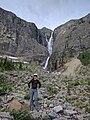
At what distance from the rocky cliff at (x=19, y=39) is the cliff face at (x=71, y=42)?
611cm

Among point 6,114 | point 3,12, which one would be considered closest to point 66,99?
point 6,114

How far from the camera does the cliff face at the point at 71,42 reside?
74.4 m

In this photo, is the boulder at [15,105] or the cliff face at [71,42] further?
the cliff face at [71,42]

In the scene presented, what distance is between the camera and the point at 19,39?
92188 millimetres

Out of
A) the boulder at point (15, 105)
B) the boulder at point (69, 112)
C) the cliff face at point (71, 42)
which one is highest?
the cliff face at point (71, 42)

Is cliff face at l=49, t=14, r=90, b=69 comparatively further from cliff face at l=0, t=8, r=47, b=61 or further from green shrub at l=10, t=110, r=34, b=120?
green shrub at l=10, t=110, r=34, b=120

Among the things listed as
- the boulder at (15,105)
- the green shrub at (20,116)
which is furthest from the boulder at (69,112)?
the green shrub at (20,116)

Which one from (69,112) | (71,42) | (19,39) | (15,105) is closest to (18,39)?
(19,39)

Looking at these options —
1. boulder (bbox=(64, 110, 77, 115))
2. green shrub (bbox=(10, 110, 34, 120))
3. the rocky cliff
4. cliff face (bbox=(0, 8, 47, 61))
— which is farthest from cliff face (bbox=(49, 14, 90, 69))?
green shrub (bbox=(10, 110, 34, 120))

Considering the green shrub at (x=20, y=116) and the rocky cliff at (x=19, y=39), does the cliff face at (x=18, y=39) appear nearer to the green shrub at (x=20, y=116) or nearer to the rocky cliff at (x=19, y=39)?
the rocky cliff at (x=19, y=39)

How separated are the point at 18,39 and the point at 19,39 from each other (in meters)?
0.47

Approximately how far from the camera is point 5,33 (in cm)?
8969

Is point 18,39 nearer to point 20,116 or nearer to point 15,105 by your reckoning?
point 15,105

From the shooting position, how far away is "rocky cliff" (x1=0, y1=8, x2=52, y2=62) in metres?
86.6
